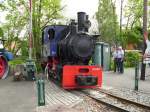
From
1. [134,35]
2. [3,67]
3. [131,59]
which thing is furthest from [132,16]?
[3,67]

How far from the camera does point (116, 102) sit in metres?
12.3

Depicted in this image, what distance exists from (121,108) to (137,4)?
30805 millimetres

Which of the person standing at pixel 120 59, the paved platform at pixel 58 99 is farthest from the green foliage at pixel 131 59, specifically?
the paved platform at pixel 58 99

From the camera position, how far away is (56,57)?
1691 cm

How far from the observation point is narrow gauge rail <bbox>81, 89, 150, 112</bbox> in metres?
10.9

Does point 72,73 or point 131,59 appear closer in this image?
point 72,73

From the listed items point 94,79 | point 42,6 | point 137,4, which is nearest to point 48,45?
point 94,79

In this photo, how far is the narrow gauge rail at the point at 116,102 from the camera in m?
10.9

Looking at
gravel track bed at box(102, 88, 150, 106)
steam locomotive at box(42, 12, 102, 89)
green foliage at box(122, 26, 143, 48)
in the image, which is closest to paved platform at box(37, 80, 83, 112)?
steam locomotive at box(42, 12, 102, 89)

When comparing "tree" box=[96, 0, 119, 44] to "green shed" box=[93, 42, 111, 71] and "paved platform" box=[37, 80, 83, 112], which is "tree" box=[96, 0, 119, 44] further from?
"paved platform" box=[37, 80, 83, 112]

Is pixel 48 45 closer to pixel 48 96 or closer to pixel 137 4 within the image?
pixel 48 96

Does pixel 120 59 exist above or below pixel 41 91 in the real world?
above

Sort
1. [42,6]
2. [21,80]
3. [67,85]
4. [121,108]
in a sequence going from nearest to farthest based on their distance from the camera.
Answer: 1. [121,108]
2. [67,85]
3. [21,80]
4. [42,6]

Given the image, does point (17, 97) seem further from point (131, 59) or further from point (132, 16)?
point (132, 16)
